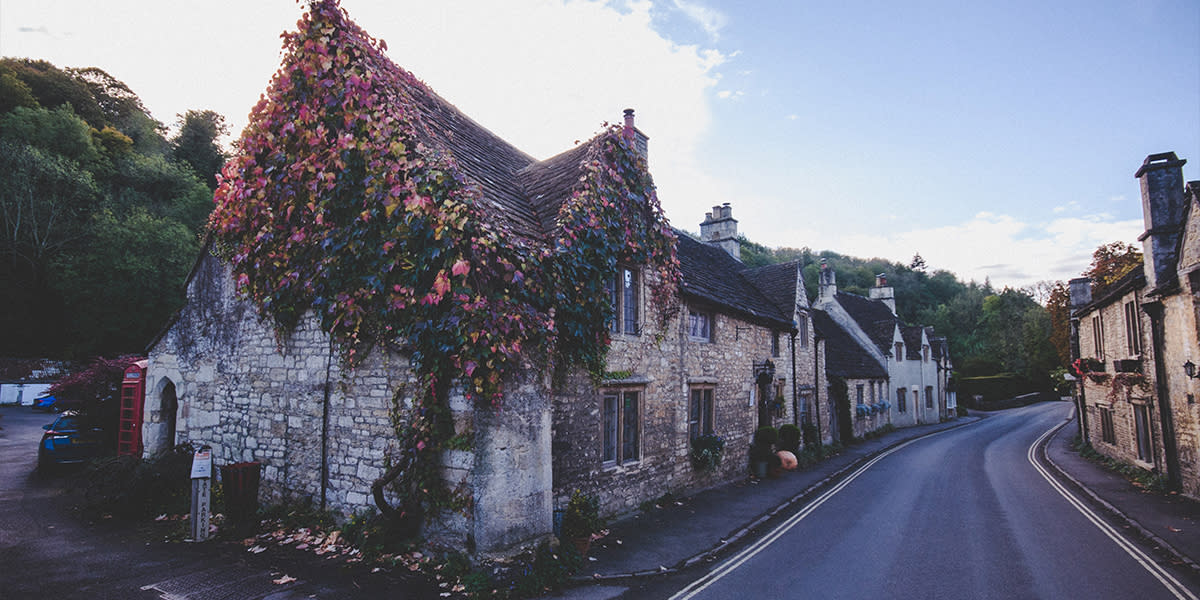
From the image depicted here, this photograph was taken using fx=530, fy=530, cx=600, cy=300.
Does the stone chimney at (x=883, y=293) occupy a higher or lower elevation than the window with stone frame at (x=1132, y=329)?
higher

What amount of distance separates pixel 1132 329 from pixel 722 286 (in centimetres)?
1263

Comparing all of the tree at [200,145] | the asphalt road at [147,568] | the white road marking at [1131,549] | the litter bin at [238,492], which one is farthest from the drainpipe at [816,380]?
the tree at [200,145]

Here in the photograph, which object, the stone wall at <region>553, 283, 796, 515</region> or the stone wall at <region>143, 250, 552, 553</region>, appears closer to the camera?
the stone wall at <region>143, 250, 552, 553</region>

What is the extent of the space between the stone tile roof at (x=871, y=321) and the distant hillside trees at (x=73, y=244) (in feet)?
142

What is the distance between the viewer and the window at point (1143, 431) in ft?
51.5

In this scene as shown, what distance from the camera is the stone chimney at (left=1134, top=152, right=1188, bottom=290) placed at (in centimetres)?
1416

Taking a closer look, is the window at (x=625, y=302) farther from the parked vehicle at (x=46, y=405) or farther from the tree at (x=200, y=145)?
the tree at (x=200, y=145)

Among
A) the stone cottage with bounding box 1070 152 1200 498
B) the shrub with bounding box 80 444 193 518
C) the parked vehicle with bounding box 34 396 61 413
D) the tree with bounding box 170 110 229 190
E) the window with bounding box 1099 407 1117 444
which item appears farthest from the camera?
the tree with bounding box 170 110 229 190

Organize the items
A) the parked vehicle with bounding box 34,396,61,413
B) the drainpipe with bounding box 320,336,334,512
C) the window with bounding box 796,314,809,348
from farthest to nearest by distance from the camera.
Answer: the parked vehicle with bounding box 34,396,61,413, the window with bounding box 796,314,809,348, the drainpipe with bounding box 320,336,334,512

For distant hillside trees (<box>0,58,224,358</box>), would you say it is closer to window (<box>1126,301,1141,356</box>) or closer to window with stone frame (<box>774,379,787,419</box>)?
window with stone frame (<box>774,379,787,419</box>)

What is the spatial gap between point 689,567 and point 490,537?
11.7ft

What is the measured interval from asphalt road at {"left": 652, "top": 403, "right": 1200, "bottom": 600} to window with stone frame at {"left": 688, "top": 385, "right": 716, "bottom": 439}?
316 centimetres

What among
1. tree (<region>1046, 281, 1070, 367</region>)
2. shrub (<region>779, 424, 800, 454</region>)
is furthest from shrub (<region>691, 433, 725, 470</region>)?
tree (<region>1046, 281, 1070, 367</region>)

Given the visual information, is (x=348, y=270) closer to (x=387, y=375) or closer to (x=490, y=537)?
(x=387, y=375)
